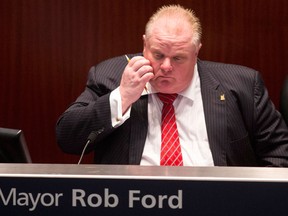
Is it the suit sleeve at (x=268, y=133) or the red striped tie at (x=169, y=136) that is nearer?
the red striped tie at (x=169, y=136)

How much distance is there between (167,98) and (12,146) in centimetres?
80

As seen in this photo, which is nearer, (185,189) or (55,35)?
(185,189)

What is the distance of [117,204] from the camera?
0.91 metres

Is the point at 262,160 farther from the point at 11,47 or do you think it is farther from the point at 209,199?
the point at 11,47

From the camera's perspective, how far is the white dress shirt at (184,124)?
206cm

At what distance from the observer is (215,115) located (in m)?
2.16

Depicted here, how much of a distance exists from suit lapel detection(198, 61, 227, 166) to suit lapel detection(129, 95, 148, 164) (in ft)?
0.74

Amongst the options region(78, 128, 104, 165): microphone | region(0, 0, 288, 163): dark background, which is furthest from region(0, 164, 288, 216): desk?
region(0, 0, 288, 163): dark background

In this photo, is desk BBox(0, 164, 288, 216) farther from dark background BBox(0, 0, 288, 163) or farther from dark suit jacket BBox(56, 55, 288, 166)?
dark background BBox(0, 0, 288, 163)

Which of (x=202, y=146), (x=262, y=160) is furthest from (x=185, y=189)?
(x=262, y=160)

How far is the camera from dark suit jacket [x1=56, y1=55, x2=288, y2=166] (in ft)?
6.88

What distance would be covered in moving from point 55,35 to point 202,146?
139 centimetres

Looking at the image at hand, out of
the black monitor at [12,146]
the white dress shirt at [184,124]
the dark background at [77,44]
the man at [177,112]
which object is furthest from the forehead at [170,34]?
the dark background at [77,44]

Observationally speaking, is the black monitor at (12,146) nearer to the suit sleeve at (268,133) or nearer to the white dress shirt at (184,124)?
the white dress shirt at (184,124)
